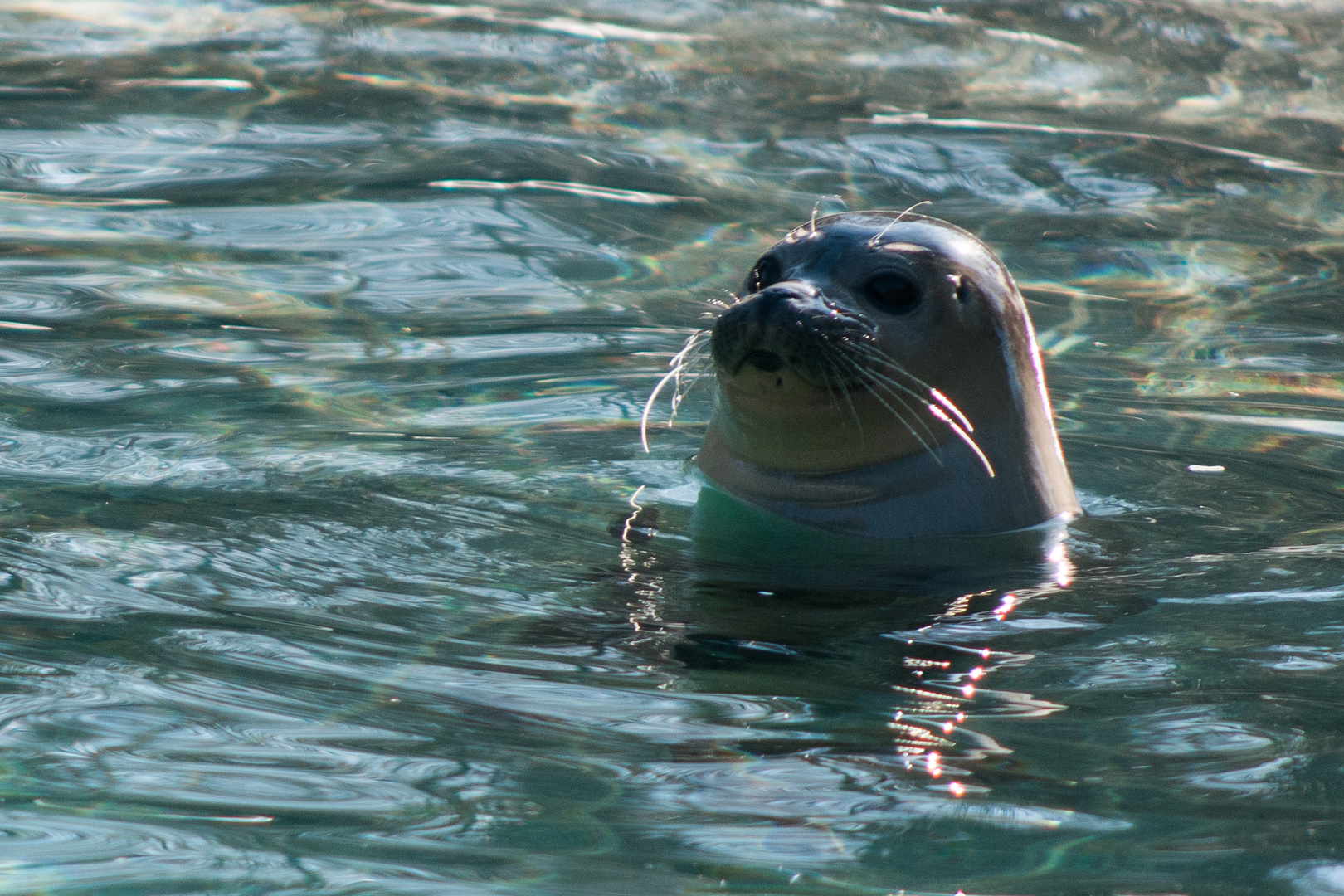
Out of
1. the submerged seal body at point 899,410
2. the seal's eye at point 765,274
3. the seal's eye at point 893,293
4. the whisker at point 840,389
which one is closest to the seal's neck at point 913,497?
the submerged seal body at point 899,410

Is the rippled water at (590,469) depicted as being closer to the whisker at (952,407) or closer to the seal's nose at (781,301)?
the whisker at (952,407)

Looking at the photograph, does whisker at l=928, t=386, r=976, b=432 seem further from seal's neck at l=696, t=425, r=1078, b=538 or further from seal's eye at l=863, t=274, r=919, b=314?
seal's eye at l=863, t=274, r=919, b=314

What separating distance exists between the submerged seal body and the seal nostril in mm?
32

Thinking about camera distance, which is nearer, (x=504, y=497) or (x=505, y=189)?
(x=504, y=497)

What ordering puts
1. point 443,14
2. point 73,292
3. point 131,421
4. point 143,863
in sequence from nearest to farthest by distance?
point 143,863 → point 131,421 → point 73,292 → point 443,14

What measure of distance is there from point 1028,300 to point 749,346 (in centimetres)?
305

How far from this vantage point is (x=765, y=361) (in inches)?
154

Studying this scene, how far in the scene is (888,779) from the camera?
8.21 feet

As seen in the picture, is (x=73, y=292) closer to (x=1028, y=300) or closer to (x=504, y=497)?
(x=504, y=497)

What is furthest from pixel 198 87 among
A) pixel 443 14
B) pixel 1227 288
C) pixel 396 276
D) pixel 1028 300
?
pixel 1227 288

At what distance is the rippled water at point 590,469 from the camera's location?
91.4 inches

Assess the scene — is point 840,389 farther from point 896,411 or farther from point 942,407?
point 942,407

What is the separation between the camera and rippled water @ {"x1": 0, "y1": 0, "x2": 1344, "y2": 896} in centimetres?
232

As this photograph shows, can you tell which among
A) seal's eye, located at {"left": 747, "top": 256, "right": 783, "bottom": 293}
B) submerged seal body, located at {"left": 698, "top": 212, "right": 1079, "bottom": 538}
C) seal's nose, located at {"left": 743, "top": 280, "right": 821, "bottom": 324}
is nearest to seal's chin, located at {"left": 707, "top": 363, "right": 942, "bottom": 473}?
submerged seal body, located at {"left": 698, "top": 212, "right": 1079, "bottom": 538}
